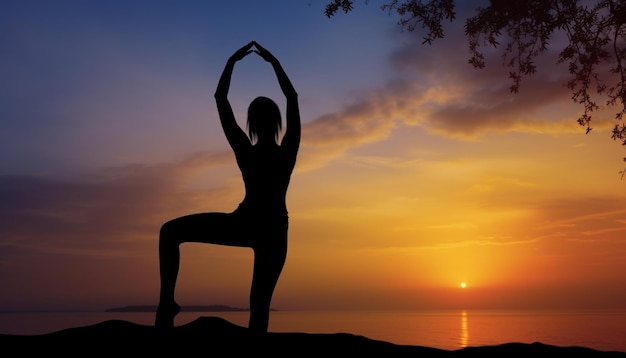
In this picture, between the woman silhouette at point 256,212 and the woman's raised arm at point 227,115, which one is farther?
the woman's raised arm at point 227,115

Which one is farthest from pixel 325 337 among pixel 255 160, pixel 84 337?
pixel 255 160

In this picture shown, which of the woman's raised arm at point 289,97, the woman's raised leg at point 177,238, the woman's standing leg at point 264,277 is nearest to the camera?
the woman's raised leg at point 177,238

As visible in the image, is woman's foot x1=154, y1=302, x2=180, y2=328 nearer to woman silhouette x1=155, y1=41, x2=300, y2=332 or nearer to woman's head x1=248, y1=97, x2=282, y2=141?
woman silhouette x1=155, y1=41, x2=300, y2=332

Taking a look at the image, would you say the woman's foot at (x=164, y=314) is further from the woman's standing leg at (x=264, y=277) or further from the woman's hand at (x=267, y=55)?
the woman's hand at (x=267, y=55)

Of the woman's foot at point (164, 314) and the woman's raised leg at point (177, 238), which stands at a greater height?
the woman's raised leg at point (177, 238)

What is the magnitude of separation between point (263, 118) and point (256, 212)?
1148 mm

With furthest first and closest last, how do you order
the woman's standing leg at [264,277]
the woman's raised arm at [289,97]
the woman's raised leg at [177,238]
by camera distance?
the woman's raised arm at [289,97] → the woman's standing leg at [264,277] → the woman's raised leg at [177,238]

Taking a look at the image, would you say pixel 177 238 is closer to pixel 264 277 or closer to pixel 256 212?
pixel 256 212

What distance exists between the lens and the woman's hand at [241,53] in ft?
22.1

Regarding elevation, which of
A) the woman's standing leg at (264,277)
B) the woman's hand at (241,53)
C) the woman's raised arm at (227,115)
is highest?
the woman's hand at (241,53)

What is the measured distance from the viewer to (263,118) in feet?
21.9

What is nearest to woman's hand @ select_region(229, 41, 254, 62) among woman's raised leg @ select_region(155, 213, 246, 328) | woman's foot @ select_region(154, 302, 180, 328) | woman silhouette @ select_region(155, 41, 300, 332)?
woman silhouette @ select_region(155, 41, 300, 332)

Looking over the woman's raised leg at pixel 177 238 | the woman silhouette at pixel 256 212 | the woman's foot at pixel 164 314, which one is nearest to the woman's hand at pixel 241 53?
the woman silhouette at pixel 256 212

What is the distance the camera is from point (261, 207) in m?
6.21
